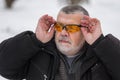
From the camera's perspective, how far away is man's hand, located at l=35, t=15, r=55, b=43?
3.79 m

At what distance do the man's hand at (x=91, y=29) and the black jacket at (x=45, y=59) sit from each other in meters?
0.04

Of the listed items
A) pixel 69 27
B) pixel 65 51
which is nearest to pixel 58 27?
pixel 69 27

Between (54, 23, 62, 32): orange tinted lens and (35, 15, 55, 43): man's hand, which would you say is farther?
(35, 15, 55, 43): man's hand

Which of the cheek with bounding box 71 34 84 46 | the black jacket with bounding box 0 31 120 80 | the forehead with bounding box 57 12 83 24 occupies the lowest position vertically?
the black jacket with bounding box 0 31 120 80

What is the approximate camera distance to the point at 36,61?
3809 mm

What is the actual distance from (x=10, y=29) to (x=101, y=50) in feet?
17.2

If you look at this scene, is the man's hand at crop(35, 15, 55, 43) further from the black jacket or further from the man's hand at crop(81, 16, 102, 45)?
the man's hand at crop(81, 16, 102, 45)

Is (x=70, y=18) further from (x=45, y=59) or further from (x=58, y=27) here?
(x=45, y=59)

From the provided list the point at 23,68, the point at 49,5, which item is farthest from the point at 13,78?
the point at 49,5

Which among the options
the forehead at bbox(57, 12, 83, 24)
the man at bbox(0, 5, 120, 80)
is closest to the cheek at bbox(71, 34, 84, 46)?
the man at bbox(0, 5, 120, 80)

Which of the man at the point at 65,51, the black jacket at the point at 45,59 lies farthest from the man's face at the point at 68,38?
the black jacket at the point at 45,59

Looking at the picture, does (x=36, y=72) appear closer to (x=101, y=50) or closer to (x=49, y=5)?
(x=101, y=50)

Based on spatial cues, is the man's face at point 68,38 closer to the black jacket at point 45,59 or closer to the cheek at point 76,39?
the cheek at point 76,39

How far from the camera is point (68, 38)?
3668 millimetres
